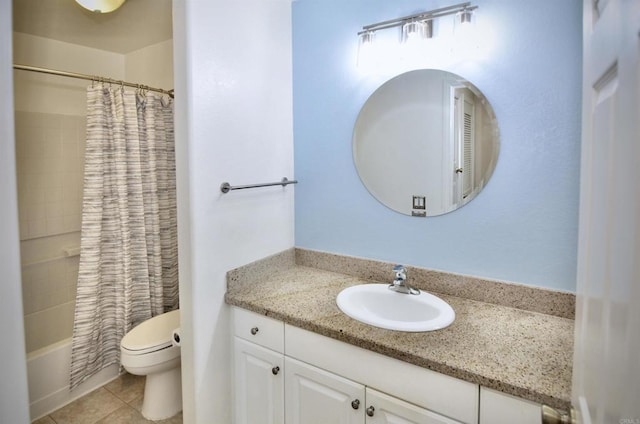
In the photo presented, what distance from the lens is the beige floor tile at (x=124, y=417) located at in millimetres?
1914

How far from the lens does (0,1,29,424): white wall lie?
776 millimetres

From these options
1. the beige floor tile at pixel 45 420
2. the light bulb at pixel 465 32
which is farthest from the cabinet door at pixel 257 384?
the light bulb at pixel 465 32

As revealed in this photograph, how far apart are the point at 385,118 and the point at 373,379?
3.79 ft

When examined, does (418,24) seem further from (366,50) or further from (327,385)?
(327,385)

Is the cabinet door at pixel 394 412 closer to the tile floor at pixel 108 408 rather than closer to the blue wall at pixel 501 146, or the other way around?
the blue wall at pixel 501 146

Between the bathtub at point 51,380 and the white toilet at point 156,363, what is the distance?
1.51 feet

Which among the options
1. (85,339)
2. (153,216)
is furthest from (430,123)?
(85,339)

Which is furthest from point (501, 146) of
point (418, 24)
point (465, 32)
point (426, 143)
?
point (418, 24)

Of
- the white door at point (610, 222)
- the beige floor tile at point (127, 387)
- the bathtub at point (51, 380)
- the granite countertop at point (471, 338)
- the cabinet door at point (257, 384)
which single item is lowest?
the beige floor tile at point (127, 387)

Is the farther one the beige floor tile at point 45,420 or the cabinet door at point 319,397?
the beige floor tile at point 45,420

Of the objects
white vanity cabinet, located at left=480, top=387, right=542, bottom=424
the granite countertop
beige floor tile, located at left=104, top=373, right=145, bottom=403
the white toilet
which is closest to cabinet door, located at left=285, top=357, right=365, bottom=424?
the granite countertop

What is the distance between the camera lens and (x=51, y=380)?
2.03 metres

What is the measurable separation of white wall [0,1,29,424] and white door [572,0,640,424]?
45.6 inches

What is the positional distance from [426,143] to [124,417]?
2.28 m
